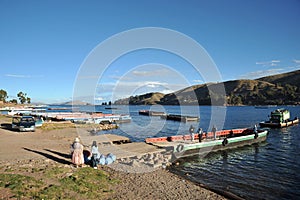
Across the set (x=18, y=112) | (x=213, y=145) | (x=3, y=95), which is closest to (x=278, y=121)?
(x=213, y=145)

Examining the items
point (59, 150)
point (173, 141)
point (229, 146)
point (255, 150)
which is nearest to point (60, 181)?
point (59, 150)

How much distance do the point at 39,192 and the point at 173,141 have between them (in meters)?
18.8

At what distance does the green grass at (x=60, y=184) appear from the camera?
9.30m

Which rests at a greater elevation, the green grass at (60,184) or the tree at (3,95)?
the tree at (3,95)

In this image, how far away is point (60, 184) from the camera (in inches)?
419

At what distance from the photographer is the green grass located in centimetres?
930

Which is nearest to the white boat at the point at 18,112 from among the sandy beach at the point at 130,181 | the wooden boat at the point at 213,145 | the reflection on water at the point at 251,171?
the sandy beach at the point at 130,181

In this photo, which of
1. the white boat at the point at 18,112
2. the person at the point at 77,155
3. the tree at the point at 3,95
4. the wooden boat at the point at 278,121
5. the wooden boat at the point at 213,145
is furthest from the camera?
the tree at the point at 3,95

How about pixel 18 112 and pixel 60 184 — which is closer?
pixel 60 184

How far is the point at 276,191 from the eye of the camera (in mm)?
13781

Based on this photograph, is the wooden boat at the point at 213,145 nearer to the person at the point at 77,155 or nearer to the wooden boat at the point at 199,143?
the wooden boat at the point at 199,143

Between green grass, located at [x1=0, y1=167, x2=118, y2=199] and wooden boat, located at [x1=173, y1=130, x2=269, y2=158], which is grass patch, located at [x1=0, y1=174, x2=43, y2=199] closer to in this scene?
green grass, located at [x1=0, y1=167, x2=118, y2=199]

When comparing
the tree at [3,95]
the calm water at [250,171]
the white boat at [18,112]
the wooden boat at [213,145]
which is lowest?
the calm water at [250,171]

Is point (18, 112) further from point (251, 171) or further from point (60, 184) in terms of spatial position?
point (251, 171)
